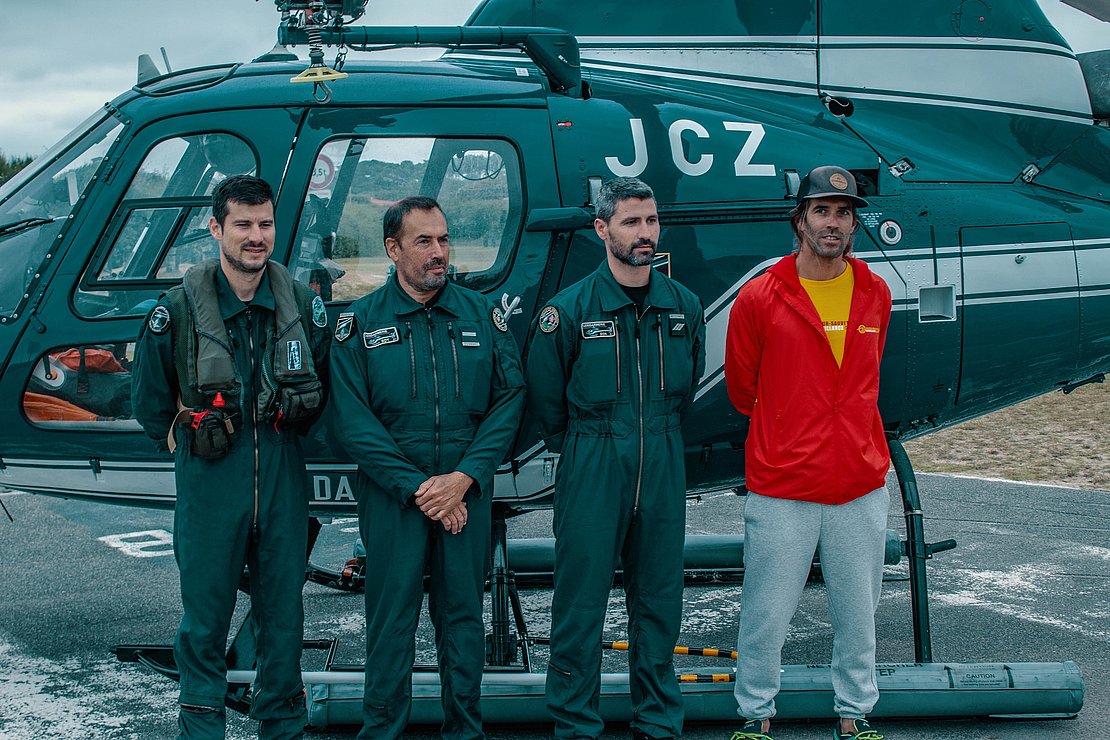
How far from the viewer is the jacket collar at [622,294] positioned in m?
3.48

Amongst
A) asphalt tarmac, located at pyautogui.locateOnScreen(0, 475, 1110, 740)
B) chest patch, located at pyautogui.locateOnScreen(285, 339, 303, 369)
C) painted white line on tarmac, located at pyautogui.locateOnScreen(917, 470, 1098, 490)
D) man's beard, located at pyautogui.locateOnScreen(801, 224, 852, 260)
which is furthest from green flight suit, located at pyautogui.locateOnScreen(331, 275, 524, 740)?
painted white line on tarmac, located at pyautogui.locateOnScreen(917, 470, 1098, 490)

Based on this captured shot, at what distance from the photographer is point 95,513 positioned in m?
7.89

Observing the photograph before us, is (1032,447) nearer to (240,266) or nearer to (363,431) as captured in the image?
(363,431)

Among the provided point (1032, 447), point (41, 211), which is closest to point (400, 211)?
point (41, 211)

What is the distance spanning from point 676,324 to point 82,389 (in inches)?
88.3

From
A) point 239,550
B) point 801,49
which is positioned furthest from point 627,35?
point 239,550

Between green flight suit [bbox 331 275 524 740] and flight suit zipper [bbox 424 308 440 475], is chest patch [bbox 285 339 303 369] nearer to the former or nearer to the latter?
green flight suit [bbox 331 275 524 740]

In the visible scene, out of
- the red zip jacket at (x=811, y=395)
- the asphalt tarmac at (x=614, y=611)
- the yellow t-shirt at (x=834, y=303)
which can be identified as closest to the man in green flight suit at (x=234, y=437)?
the asphalt tarmac at (x=614, y=611)

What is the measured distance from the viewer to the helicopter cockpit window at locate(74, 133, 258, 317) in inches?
157

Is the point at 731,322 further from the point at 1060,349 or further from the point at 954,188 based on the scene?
the point at 1060,349

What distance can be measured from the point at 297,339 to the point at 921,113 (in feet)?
9.56

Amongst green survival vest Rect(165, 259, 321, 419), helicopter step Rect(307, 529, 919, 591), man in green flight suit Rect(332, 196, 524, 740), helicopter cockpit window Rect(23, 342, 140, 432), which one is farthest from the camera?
helicopter step Rect(307, 529, 919, 591)

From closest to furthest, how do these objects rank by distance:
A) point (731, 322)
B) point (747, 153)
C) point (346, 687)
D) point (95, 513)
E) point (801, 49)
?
A: point (731, 322) < point (346, 687) < point (747, 153) < point (801, 49) < point (95, 513)

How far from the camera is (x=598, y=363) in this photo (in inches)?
136
